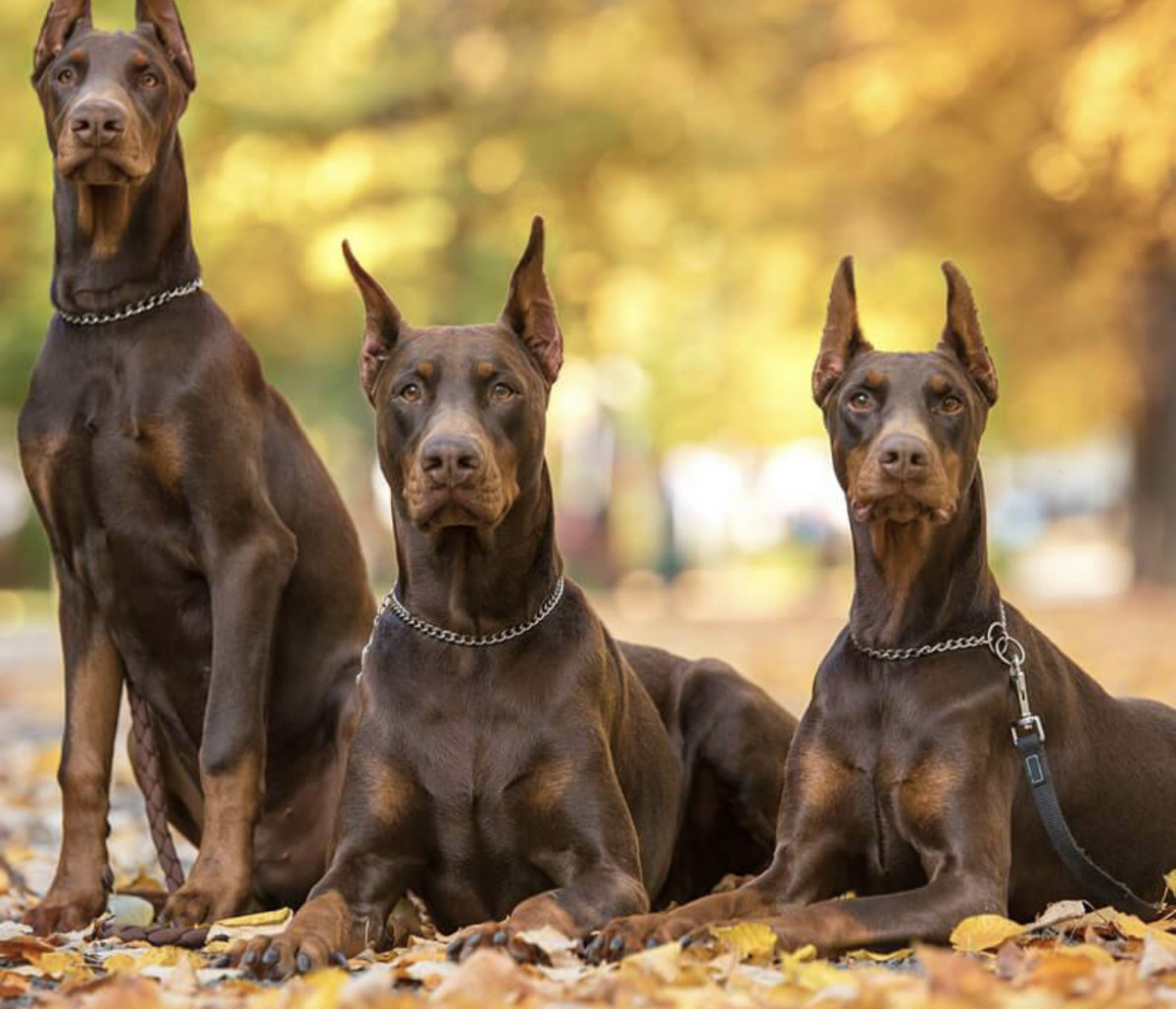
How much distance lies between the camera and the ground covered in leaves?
4.22 m

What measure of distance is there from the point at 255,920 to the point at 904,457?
2.13 metres

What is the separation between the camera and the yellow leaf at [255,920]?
5.60 meters

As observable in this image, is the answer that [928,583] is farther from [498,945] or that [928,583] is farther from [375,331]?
[375,331]

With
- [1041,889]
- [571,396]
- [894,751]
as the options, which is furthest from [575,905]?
[571,396]

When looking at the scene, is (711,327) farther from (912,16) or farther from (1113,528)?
(1113,528)

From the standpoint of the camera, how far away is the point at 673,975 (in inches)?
181

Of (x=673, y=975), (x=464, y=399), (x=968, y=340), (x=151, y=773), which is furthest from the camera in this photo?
(x=151, y=773)

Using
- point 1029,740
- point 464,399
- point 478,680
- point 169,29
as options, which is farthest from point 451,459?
point 169,29

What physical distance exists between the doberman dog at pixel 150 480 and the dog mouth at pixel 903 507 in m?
1.81

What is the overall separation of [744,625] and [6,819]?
13.2m

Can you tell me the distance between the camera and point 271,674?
6.39 m

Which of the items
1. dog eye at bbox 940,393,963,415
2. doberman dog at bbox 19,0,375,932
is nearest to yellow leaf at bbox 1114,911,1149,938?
dog eye at bbox 940,393,963,415

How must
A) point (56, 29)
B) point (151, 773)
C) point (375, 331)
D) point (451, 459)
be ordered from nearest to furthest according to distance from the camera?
point (451, 459)
point (375, 331)
point (56, 29)
point (151, 773)

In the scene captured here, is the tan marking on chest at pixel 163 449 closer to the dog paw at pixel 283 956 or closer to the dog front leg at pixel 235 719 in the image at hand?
the dog front leg at pixel 235 719
